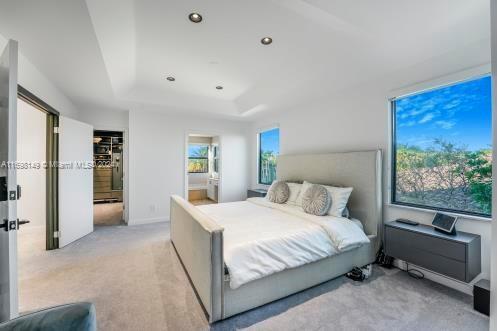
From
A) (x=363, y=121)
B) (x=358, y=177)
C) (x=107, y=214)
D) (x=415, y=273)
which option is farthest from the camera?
(x=107, y=214)

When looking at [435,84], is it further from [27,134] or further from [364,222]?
[27,134]

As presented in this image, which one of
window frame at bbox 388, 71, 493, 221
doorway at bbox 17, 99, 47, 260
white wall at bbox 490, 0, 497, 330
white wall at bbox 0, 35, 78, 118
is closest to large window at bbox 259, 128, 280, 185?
window frame at bbox 388, 71, 493, 221

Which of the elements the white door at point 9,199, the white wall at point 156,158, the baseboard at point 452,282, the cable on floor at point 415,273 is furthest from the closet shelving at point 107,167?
the baseboard at point 452,282

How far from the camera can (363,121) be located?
3.03 m

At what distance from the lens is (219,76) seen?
3.29m

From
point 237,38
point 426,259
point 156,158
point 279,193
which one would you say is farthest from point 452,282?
point 156,158

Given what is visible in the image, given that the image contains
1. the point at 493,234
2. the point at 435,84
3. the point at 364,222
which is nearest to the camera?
the point at 493,234

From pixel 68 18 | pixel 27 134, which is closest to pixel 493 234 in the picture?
pixel 68 18

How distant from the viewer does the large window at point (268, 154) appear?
5.00 m

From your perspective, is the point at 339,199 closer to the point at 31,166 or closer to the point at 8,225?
the point at 8,225

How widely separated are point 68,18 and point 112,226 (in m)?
3.83

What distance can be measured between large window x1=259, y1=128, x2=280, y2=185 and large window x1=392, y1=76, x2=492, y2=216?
2534 mm

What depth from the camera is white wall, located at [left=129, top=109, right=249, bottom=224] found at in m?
4.45

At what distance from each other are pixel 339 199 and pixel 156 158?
384 cm
